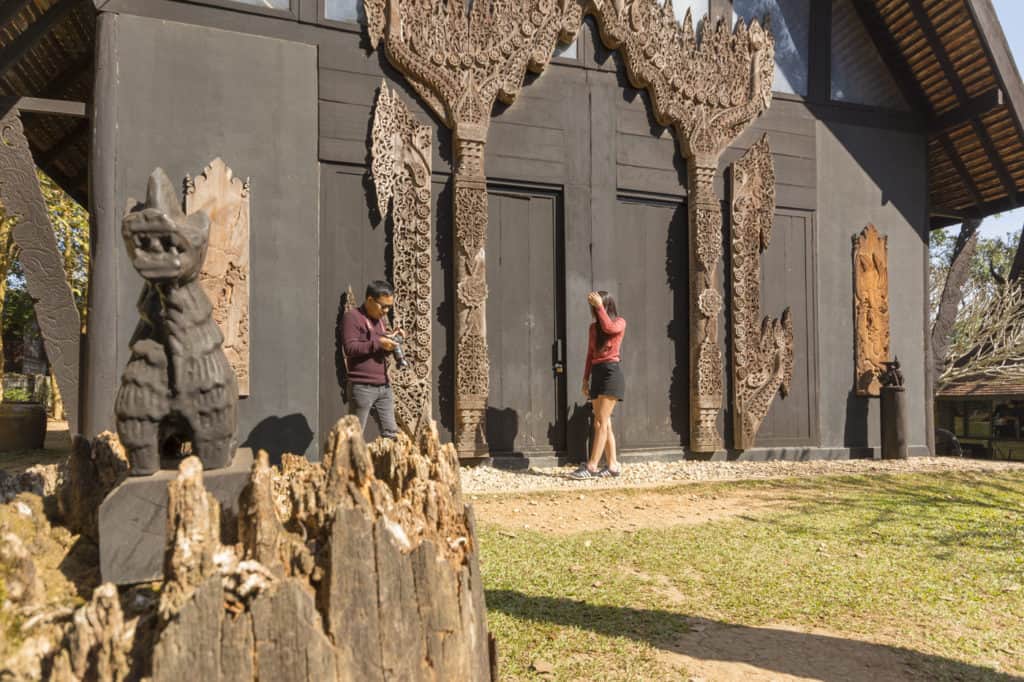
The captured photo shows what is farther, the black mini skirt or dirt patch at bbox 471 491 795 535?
the black mini skirt

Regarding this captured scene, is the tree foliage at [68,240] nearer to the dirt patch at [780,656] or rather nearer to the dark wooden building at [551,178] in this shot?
the dark wooden building at [551,178]

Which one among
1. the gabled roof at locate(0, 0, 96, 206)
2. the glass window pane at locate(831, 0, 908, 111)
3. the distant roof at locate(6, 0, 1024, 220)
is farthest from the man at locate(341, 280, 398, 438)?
the glass window pane at locate(831, 0, 908, 111)

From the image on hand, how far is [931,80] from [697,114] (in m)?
3.78

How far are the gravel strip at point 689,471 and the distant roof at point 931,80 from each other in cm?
457

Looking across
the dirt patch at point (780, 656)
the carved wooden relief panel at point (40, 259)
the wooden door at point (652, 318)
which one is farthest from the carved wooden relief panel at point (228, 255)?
the dirt patch at point (780, 656)

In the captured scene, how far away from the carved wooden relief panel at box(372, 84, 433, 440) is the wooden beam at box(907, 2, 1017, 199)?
276 inches

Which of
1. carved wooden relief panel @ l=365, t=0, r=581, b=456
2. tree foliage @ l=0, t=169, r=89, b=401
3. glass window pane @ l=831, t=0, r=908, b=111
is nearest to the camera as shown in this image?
Answer: carved wooden relief panel @ l=365, t=0, r=581, b=456

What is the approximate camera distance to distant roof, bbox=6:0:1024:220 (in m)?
7.04

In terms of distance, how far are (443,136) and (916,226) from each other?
7.09 meters

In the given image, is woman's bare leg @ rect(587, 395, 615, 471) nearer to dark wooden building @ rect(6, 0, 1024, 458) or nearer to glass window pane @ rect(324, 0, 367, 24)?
dark wooden building @ rect(6, 0, 1024, 458)

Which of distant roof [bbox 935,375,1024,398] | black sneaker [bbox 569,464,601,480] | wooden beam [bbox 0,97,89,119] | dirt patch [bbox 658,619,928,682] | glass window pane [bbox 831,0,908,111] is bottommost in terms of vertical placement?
dirt patch [bbox 658,619,928,682]

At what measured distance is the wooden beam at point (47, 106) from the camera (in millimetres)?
6453

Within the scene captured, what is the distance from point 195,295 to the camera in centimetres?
252

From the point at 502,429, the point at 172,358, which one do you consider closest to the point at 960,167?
the point at 502,429
